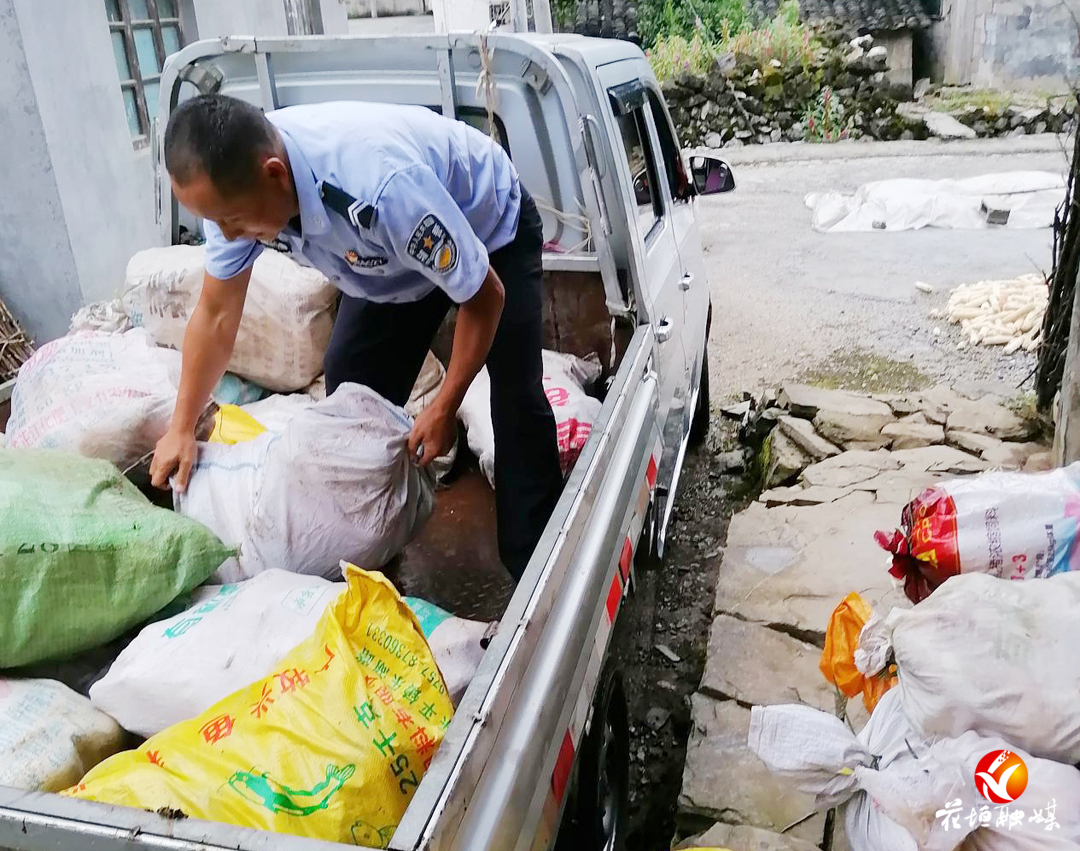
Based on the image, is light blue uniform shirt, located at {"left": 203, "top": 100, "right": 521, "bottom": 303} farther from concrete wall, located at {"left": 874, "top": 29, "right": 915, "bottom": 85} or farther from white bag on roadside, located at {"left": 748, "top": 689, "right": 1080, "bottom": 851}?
concrete wall, located at {"left": 874, "top": 29, "right": 915, "bottom": 85}

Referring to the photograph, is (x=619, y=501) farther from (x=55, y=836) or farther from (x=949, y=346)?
(x=949, y=346)

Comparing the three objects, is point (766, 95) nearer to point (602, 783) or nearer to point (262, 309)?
point (262, 309)

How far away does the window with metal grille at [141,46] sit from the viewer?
5133mm

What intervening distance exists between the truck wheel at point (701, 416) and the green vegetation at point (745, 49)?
10.7m

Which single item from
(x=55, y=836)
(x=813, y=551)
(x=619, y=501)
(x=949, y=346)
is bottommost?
(x=949, y=346)

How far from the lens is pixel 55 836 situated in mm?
947

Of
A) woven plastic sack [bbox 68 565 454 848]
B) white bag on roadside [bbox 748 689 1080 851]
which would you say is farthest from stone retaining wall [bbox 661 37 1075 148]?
woven plastic sack [bbox 68 565 454 848]

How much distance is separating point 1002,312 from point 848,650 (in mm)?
4497

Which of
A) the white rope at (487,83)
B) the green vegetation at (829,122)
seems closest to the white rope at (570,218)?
the white rope at (487,83)

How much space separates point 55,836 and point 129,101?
17.3ft

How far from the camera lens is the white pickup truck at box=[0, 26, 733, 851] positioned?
3.47 feet

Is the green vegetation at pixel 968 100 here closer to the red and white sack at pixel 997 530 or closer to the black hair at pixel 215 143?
the red and white sack at pixel 997 530

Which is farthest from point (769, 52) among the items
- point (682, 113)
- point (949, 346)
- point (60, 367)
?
point (60, 367)

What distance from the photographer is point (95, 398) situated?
2.18 m
